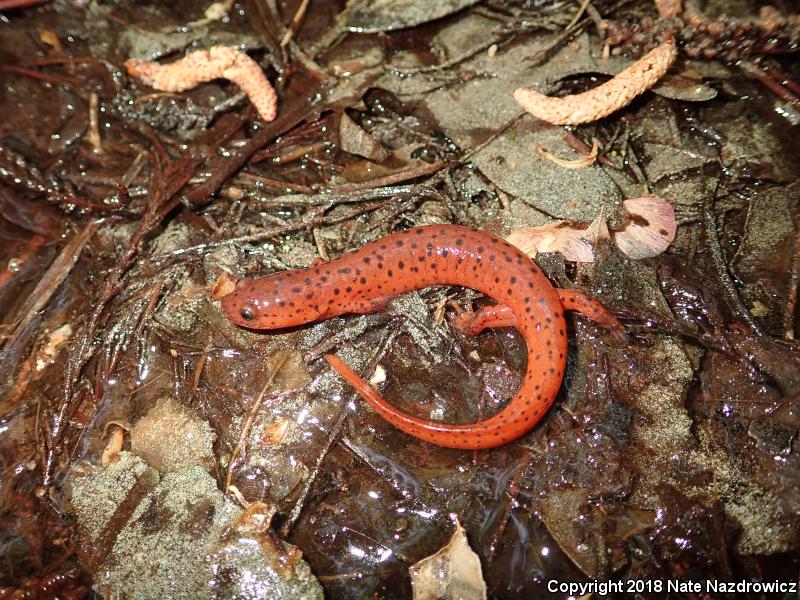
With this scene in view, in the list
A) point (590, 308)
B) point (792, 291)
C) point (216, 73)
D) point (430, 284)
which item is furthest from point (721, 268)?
point (216, 73)

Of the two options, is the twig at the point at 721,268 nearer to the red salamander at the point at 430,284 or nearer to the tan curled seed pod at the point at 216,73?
the red salamander at the point at 430,284

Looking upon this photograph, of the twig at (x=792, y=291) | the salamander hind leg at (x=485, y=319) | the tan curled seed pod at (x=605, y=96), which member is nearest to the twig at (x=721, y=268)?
the twig at (x=792, y=291)

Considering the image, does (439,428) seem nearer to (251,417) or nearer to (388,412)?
(388,412)

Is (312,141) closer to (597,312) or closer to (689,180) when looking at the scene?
(597,312)

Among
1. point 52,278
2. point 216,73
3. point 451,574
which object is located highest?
point 216,73

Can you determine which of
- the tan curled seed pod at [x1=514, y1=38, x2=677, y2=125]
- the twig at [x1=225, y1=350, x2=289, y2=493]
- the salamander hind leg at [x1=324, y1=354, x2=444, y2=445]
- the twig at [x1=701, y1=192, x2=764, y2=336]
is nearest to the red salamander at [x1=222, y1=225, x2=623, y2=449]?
the salamander hind leg at [x1=324, y1=354, x2=444, y2=445]

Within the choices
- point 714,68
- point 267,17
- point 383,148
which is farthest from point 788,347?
point 267,17
